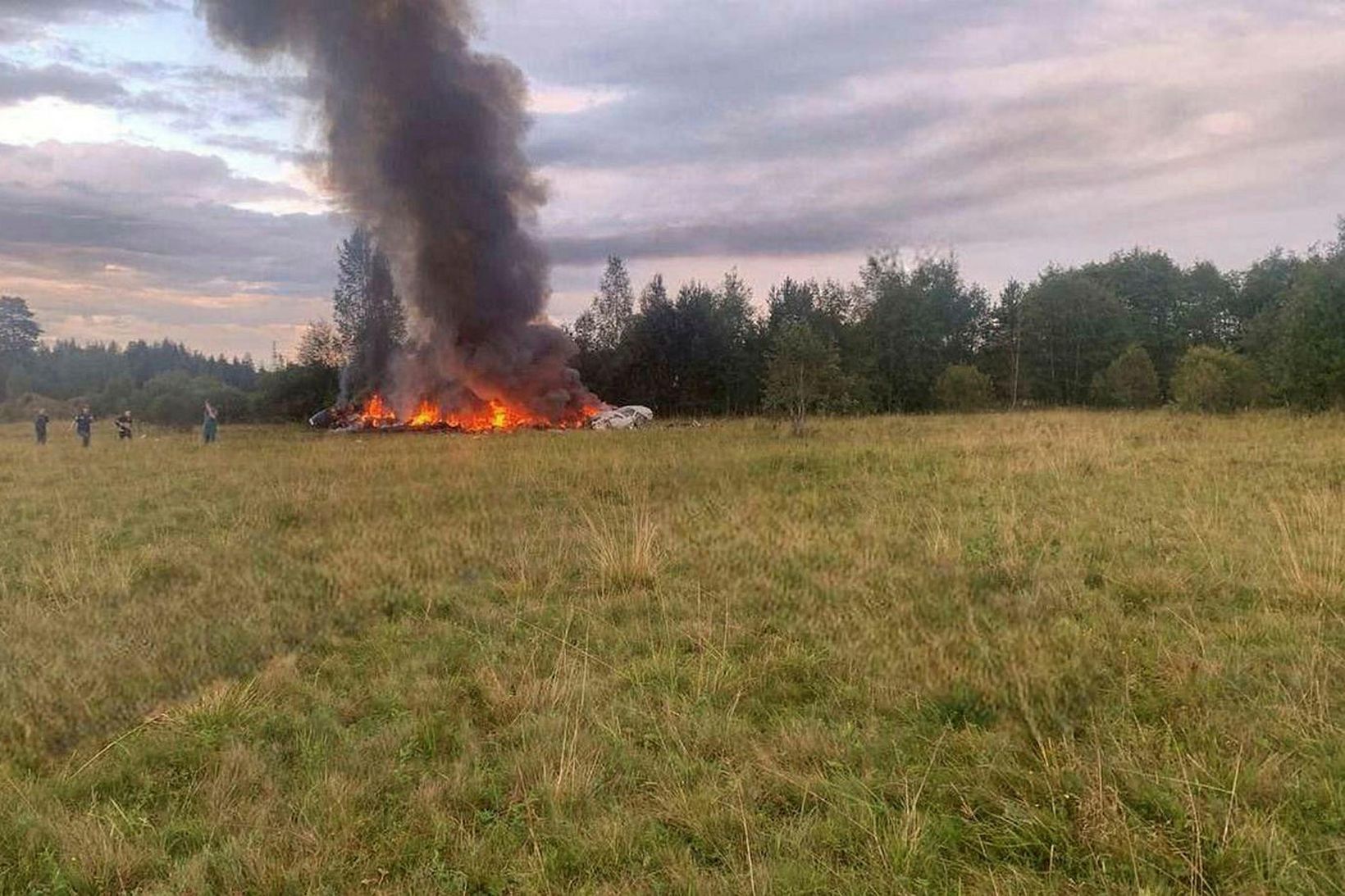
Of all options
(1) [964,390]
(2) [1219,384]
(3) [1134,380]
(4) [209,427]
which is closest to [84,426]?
(4) [209,427]

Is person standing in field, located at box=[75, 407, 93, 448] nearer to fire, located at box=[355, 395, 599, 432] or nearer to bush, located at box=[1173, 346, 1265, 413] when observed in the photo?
fire, located at box=[355, 395, 599, 432]

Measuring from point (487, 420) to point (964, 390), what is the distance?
28563 millimetres

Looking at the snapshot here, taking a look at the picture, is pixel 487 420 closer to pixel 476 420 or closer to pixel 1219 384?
pixel 476 420

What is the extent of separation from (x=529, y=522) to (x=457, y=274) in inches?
1326

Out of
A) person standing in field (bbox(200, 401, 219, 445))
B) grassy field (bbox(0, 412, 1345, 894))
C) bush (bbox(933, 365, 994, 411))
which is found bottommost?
grassy field (bbox(0, 412, 1345, 894))

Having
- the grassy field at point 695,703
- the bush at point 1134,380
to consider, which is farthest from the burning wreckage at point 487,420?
the bush at point 1134,380

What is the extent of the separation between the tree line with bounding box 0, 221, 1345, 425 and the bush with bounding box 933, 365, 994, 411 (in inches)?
4.4

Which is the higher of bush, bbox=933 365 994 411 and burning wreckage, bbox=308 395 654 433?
bush, bbox=933 365 994 411

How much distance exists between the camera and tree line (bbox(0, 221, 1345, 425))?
165 feet

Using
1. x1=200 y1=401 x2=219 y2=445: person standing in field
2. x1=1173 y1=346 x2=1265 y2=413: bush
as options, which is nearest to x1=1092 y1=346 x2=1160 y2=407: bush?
x1=1173 y1=346 x2=1265 y2=413: bush

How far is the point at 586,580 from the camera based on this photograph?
7.42 metres

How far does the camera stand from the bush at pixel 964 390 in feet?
148

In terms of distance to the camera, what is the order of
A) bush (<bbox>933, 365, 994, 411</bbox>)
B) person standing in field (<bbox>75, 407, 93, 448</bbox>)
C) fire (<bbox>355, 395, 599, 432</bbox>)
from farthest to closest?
bush (<bbox>933, 365, 994, 411</bbox>) → fire (<bbox>355, 395, 599, 432</bbox>) → person standing in field (<bbox>75, 407, 93, 448</bbox>)

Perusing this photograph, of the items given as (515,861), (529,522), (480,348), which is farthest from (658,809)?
(480,348)
